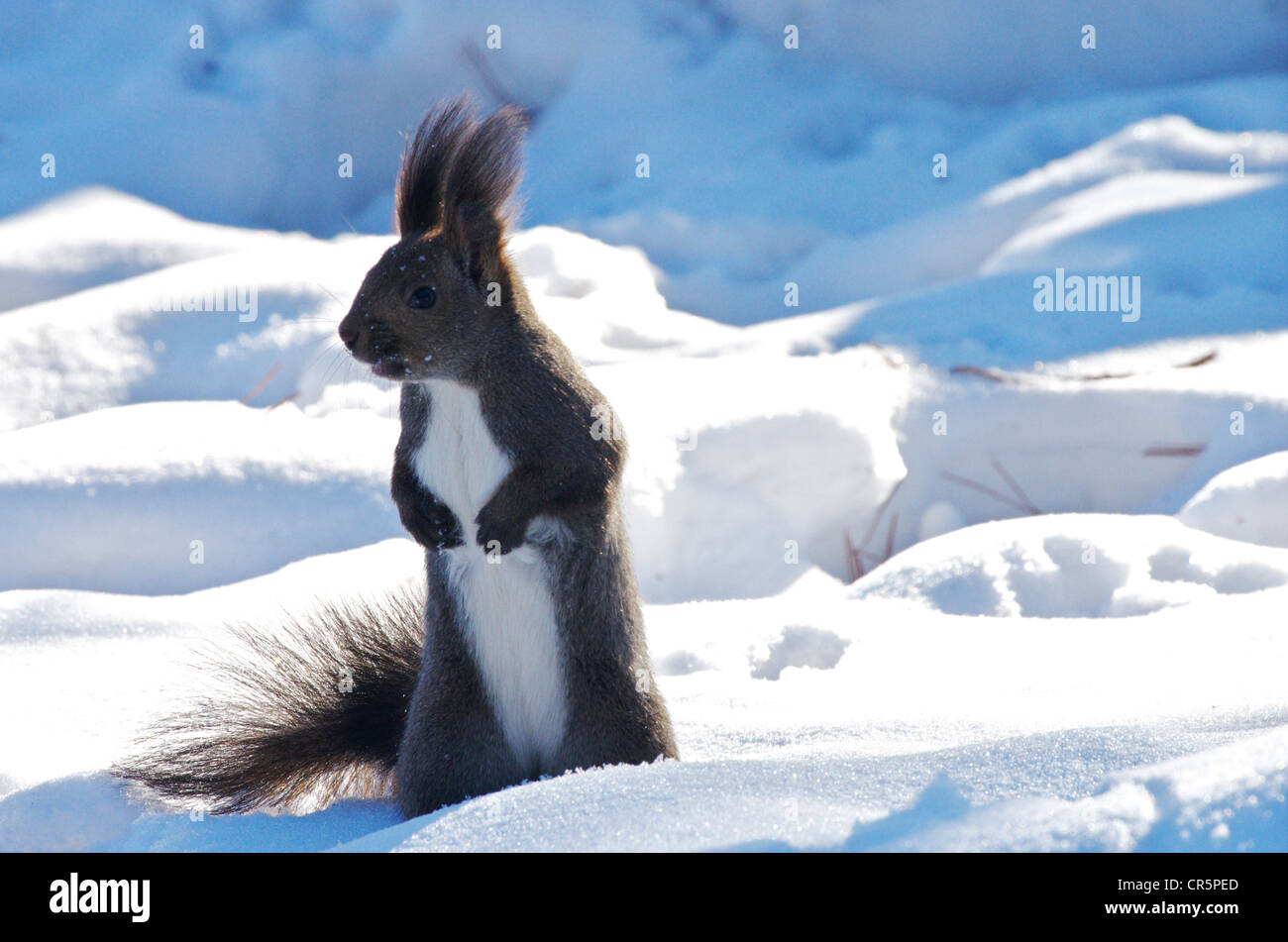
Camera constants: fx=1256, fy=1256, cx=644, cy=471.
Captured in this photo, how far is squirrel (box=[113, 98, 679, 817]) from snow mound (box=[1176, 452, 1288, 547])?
1.93 m

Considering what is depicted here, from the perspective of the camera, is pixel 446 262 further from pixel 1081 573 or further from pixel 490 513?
pixel 1081 573

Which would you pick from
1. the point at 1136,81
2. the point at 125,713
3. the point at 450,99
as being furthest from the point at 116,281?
the point at 1136,81

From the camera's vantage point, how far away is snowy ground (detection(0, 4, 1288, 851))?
1.92 meters

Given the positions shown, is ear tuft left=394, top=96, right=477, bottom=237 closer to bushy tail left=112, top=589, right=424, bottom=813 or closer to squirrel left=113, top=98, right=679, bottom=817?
squirrel left=113, top=98, right=679, bottom=817

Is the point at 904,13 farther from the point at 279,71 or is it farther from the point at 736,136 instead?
the point at 279,71

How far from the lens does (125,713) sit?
2689 millimetres

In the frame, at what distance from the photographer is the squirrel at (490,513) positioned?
218cm

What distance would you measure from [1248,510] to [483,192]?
234 cm

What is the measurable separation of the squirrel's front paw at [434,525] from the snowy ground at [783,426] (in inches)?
20.4

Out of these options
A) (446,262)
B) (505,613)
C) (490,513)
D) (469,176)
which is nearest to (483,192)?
(469,176)

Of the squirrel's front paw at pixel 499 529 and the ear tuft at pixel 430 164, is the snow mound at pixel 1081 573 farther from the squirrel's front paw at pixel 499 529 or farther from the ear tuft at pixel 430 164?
the ear tuft at pixel 430 164

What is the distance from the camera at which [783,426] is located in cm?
392

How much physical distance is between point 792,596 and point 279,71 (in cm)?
397
